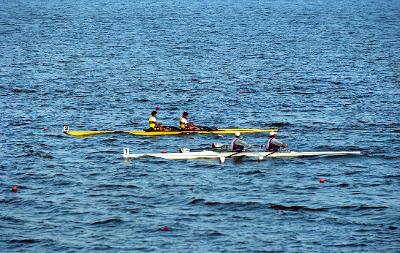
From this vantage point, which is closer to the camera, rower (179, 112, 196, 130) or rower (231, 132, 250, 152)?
rower (231, 132, 250, 152)

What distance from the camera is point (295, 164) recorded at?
4859 cm

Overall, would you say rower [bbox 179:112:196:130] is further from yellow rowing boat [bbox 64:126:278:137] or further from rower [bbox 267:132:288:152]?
rower [bbox 267:132:288:152]

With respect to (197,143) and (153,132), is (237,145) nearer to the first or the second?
(197,143)

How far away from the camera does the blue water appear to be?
37.8 m

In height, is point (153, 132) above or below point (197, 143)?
above

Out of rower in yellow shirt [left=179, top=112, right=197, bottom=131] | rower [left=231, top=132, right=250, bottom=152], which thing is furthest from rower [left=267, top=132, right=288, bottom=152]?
rower in yellow shirt [left=179, top=112, right=197, bottom=131]

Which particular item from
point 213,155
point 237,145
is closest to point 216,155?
point 213,155

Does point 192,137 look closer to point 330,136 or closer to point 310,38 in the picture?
point 330,136

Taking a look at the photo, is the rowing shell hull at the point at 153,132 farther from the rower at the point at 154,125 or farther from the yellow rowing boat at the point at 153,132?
the rower at the point at 154,125

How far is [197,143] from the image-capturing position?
53.1 meters

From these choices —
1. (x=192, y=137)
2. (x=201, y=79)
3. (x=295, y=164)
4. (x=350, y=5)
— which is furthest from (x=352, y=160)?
(x=350, y=5)

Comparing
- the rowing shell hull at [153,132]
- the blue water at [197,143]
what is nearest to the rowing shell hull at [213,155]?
the blue water at [197,143]

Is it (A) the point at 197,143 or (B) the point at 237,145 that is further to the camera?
(A) the point at 197,143

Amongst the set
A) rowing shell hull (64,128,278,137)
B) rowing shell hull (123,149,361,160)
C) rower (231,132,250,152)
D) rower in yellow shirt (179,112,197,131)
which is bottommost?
rowing shell hull (123,149,361,160)
